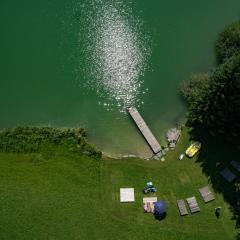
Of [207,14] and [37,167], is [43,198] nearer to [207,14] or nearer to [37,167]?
[37,167]

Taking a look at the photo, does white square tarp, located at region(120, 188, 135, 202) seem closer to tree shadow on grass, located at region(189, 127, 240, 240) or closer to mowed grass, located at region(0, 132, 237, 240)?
mowed grass, located at region(0, 132, 237, 240)

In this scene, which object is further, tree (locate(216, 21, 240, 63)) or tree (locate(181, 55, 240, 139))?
tree (locate(216, 21, 240, 63))

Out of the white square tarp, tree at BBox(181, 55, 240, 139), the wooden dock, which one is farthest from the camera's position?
the wooden dock

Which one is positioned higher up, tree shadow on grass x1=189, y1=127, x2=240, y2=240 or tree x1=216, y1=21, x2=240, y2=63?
tree x1=216, y1=21, x2=240, y2=63

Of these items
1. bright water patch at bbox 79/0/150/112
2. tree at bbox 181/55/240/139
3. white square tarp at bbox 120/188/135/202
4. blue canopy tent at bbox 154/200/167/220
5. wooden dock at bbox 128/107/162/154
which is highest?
bright water patch at bbox 79/0/150/112

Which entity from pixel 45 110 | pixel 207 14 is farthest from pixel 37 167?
pixel 207 14

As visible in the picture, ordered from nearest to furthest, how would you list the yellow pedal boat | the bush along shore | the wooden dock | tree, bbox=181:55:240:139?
tree, bbox=181:55:240:139, the yellow pedal boat, the bush along shore, the wooden dock

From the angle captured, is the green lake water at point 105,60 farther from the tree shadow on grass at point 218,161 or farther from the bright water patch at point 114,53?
the tree shadow on grass at point 218,161

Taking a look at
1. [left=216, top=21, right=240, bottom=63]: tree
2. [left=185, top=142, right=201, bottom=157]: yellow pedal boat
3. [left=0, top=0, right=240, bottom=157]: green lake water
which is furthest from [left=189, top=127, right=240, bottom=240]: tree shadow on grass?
[left=216, top=21, right=240, bottom=63]: tree
